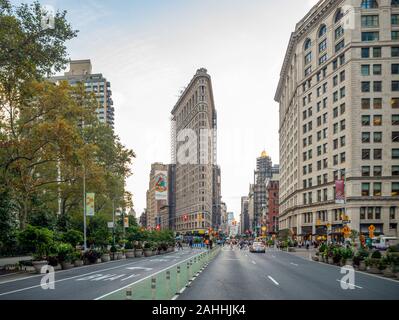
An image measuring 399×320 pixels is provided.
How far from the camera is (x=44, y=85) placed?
35938mm

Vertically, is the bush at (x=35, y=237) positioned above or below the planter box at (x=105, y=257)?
above

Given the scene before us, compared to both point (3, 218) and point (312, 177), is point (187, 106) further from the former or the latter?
point (3, 218)

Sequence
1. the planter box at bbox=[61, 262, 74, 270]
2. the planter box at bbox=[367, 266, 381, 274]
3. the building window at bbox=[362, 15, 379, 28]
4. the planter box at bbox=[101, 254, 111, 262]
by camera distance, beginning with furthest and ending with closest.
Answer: the building window at bbox=[362, 15, 379, 28]
the planter box at bbox=[101, 254, 111, 262]
the planter box at bbox=[61, 262, 74, 270]
the planter box at bbox=[367, 266, 381, 274]

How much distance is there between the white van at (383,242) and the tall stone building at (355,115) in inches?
128

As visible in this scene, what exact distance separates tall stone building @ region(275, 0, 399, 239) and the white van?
10.7 ft

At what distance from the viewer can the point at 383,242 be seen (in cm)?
6206

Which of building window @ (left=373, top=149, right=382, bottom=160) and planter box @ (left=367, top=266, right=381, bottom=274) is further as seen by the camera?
building window @ (left=373, top=149, right=382, bottom=160)

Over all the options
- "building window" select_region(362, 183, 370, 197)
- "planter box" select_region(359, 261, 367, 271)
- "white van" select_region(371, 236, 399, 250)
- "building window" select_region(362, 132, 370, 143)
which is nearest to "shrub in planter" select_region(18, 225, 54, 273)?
"planter box" select_region(359, 261, 367, 271)

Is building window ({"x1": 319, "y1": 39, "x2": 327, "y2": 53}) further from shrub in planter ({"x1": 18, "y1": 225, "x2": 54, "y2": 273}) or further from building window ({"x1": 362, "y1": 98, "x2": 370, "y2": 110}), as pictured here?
shrub in planter ({"x1": 18, "y1": 225, "x2": 54, "y2": 273})

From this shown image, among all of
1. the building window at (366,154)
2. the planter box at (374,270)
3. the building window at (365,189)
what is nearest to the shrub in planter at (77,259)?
the planter box at (374,270)

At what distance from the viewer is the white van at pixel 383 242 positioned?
61.0 meters

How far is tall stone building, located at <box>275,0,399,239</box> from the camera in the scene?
68562 millimetres

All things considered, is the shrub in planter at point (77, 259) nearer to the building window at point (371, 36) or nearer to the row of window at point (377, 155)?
the row of window at point (377, 155)

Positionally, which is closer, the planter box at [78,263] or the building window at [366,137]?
the planter box at [78,263]
